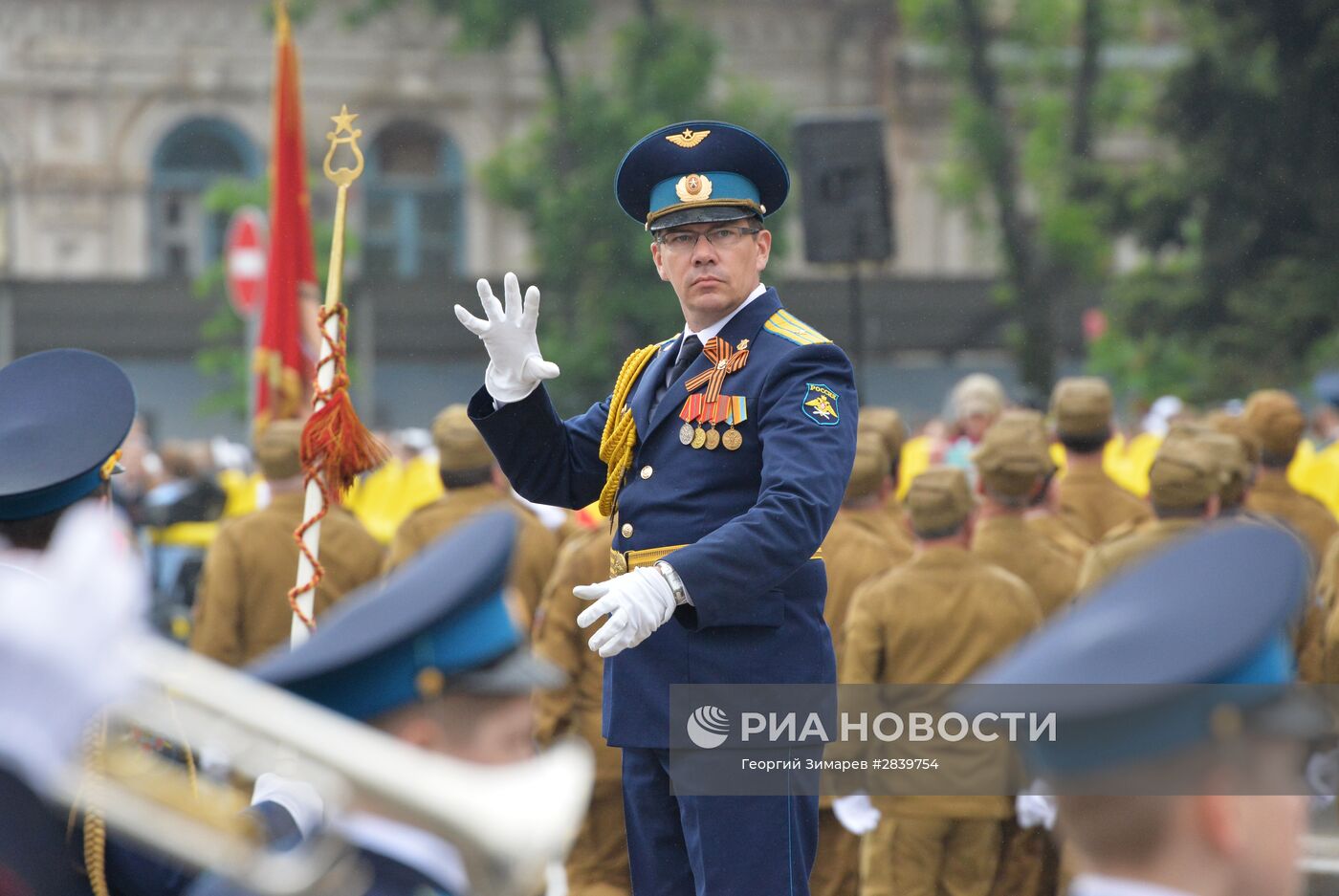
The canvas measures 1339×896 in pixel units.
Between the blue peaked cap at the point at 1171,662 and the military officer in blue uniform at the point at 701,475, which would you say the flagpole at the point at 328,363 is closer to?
the military officer in blue uniform at the point at 701,475

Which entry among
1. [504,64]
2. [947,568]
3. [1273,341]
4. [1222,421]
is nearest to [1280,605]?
[947,568]

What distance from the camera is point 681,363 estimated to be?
14.2ft

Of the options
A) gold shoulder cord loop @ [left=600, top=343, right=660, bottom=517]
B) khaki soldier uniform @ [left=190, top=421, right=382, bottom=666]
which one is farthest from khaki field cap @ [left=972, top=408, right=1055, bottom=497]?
gold shoulder cord loop @ [left=600, top=343, right=660, bottom=517]

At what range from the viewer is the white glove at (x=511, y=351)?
429 centimetres

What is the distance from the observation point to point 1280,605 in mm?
1924

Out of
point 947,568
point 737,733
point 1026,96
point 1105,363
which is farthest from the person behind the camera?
point 1026,96

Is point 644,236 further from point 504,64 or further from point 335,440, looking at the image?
point 335,440

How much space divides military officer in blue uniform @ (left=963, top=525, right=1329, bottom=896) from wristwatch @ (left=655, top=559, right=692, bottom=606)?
5.85 ft

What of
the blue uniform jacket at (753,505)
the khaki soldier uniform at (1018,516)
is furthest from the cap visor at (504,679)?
the khaki soldier uniform at (1018,516)

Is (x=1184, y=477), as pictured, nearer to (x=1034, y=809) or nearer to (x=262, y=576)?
(x=1034, y=809)

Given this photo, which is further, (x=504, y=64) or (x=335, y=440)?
(x=504, y=64)

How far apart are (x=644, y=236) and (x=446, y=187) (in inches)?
388

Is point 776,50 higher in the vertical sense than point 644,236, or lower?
higher

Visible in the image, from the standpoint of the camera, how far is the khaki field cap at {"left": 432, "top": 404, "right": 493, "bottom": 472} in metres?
8.05
